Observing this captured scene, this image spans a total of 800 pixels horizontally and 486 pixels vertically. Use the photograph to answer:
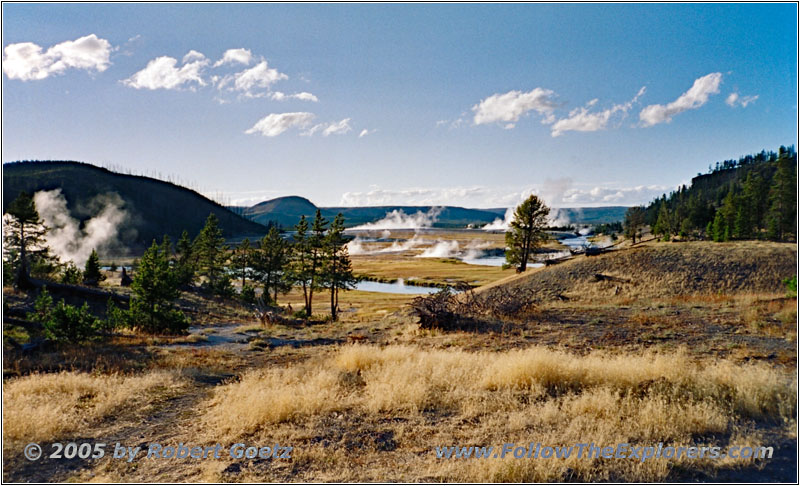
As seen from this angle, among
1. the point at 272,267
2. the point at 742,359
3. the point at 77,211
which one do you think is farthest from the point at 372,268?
the point at 77,211

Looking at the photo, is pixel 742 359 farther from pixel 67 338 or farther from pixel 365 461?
pixel 67 338

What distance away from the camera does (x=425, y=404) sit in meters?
8.99

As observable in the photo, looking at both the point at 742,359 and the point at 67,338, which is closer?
the point at 742,359

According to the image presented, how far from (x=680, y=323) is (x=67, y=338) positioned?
2476 cm

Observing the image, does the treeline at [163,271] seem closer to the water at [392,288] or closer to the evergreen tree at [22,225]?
the evergreen tree at [22,225]

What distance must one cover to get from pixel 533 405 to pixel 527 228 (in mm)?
47821

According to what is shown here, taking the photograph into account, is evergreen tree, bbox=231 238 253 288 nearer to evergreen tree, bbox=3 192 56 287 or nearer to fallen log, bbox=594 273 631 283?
evergreen tree, bbox=3 192 56 287

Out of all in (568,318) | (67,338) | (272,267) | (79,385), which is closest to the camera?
(79,385)

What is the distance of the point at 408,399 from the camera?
29.7ft

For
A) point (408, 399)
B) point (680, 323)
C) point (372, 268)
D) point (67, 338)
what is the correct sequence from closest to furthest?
1. point (408, 399)
2. point (67, 338)
3. point (680, 323)
4. point (372, 268)

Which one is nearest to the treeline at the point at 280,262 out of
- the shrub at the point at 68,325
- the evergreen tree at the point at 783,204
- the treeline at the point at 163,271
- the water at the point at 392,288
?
the treeline at the point at 163,271

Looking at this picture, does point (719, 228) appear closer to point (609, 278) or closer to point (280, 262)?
point (609, 278)

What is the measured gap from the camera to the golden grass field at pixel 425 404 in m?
6.38

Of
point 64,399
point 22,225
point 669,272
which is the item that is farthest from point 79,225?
point 64,399
